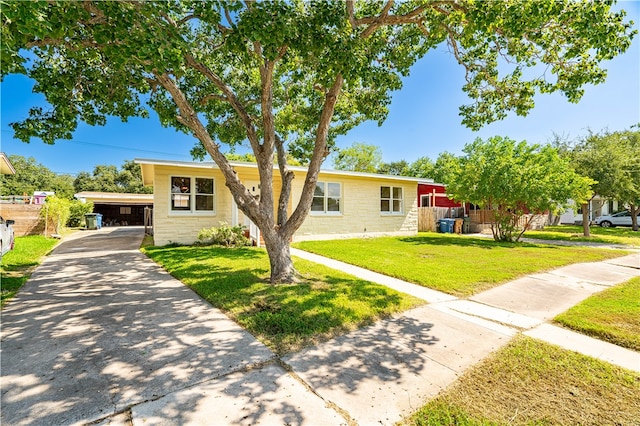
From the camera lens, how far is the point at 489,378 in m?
2.48

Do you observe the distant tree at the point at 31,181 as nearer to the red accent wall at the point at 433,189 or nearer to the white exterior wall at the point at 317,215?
the white exterior wall at the point at 317,215

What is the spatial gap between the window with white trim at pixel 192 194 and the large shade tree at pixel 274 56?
3.54 meters

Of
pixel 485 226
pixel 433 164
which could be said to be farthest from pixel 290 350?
pixel 433 164

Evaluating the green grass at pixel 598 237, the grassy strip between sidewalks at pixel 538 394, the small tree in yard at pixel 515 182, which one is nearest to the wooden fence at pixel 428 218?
the small tree in yard at pixel 515 182

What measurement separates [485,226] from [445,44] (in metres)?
14.6

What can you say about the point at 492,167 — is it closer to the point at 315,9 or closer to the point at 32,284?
the point at 315,9

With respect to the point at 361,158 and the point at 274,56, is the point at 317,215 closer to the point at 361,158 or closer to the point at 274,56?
the point at 274,56

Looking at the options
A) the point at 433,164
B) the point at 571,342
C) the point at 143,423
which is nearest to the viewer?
the point at 143,423

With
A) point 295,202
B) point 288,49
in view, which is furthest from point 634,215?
point 288,49

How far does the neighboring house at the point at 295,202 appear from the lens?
413 inches

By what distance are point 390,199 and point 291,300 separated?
467 inches

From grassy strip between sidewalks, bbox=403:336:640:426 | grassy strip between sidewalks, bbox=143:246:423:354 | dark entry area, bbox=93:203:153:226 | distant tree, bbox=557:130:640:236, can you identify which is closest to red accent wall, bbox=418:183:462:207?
distant tree, bbox=557:130:640:236

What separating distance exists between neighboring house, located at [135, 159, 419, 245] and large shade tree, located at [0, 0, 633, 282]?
346 cm

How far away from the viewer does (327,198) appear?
1312 centimetres
